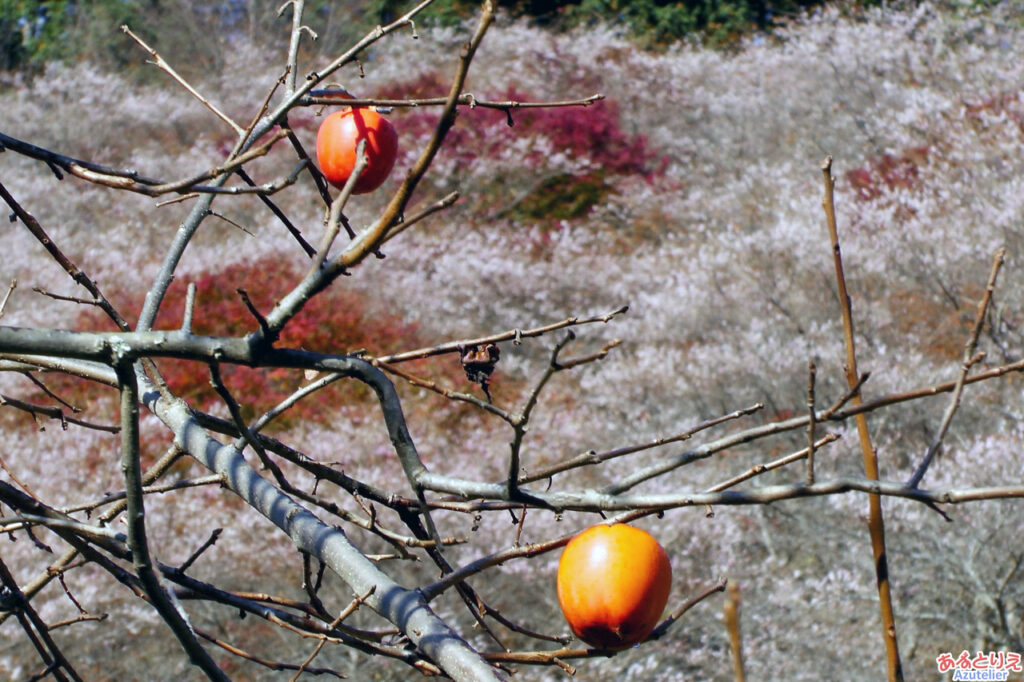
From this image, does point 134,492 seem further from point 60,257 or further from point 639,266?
point 639,266

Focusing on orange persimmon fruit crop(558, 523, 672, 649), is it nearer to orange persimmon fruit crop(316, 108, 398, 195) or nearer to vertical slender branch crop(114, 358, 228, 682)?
vertical slender branch crop(114, 358, 228, 682)

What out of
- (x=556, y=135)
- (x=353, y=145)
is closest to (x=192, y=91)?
(x=353, y=145)

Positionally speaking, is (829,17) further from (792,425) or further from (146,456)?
(792,425)

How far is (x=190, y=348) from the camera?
0.78 metres

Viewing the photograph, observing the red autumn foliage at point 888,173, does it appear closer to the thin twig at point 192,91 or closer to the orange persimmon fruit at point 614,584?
the thin twig at point 192,91

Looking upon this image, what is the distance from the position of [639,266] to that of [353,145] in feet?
17.5

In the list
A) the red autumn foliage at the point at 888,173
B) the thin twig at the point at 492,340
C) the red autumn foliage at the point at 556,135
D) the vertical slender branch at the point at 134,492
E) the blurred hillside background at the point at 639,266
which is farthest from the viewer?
the red autumn foliage at the point at 556,135

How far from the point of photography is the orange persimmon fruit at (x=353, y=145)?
1.12 meters

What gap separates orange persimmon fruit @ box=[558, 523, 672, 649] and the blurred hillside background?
687mm

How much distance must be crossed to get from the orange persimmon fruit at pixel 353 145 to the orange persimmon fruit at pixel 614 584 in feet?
1.67

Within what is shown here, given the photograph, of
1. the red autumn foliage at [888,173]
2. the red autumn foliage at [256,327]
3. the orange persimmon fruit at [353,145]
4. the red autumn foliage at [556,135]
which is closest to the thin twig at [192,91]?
the orange persimmon fruit at [353,145]

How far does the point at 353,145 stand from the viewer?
1.11 m

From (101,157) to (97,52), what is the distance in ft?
9.54

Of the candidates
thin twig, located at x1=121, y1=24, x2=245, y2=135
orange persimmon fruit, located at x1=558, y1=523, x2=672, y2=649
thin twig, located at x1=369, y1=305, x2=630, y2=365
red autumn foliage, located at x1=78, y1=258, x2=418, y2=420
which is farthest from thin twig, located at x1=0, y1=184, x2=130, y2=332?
red autumn foliage, located at x1=78, y1=258, x2=418, y2=420
